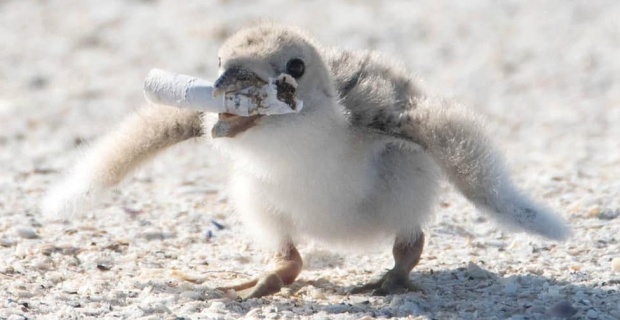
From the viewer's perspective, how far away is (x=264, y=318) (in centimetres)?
417

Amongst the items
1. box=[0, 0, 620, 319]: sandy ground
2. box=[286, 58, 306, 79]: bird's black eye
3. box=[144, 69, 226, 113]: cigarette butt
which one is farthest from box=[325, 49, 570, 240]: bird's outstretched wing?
box=[144, 69, 226, 113]: cigarette butt

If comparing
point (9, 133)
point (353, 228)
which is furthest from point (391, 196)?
point (9, 133)

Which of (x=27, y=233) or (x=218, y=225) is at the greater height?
(x=218, y=225)

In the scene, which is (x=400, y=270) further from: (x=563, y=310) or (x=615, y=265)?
(x=615, y=265)

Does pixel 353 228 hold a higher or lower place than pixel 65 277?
higher

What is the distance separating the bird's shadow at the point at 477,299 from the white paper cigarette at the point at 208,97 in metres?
0.75

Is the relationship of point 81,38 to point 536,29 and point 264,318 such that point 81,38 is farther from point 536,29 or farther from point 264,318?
point 264,318

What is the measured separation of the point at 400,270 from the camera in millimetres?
4691

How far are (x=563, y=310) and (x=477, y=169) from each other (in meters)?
0.61

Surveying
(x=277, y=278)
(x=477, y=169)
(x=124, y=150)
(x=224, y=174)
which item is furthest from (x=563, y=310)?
(x=224, y=174)

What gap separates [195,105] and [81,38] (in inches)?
244

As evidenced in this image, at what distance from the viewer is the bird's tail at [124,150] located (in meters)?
4.95

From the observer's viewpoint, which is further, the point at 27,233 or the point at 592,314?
the point at 27,233

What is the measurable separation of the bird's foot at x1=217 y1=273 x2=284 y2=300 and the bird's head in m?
0.71
